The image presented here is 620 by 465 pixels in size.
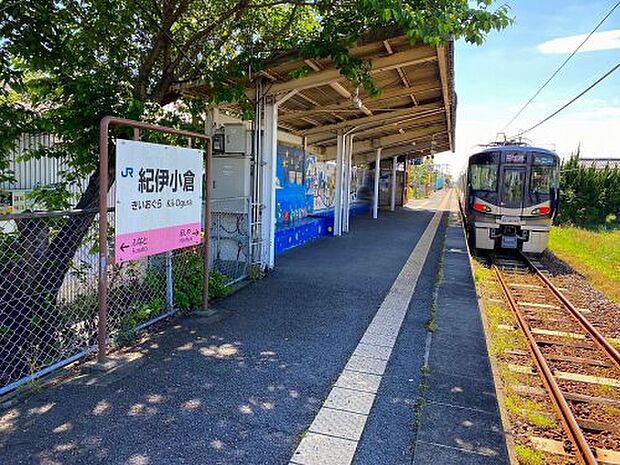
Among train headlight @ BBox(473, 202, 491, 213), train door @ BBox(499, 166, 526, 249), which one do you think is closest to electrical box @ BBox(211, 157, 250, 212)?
train headlight @ BBox(473, 202, 491, 213)

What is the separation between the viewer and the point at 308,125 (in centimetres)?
1316

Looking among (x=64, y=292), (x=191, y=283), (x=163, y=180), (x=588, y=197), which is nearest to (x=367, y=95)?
(x=191, y=283)

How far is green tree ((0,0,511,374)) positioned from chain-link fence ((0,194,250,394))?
0.03 metres

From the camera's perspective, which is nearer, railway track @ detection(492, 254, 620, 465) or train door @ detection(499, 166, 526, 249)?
railway track @ detection(492, 254, 620, 465)

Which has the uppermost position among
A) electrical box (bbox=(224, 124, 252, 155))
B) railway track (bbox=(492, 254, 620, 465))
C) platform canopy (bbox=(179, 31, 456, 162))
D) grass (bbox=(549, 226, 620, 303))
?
platform canopy (bbox=(179, 31, 456, 162))

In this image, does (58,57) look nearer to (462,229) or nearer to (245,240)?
(245,240)

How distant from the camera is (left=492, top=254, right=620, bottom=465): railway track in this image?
356cm

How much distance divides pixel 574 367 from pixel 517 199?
6985 millimetres

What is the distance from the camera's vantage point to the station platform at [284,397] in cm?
304

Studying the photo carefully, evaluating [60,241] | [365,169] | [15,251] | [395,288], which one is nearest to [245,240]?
[395,288]

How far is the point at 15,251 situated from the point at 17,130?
1.31 meters

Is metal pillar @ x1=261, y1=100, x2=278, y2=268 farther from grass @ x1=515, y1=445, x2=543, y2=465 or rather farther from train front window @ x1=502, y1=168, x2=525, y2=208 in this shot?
train front window @ x1=502, y1=168, x2=525, y2=208

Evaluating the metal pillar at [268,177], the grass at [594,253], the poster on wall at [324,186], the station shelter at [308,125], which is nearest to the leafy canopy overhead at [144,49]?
the station shelter at [308,125]

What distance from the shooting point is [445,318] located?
6176 mm
